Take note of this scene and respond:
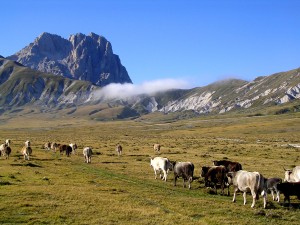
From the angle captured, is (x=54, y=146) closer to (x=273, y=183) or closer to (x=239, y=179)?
(x=239, y=179)

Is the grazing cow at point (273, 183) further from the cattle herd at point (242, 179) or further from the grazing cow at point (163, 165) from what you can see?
the grazing cow at point (163, 165)

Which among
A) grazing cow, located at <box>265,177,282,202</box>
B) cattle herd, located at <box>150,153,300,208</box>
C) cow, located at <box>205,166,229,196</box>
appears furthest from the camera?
cow, located at <box>205,166,229,196</box>

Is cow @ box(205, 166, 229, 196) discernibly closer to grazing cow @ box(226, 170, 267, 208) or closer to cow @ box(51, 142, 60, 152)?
grazing cow @ box(226, 170, 267, 208)

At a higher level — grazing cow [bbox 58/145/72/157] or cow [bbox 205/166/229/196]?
grazing cow [bbox 58/145/72/157]

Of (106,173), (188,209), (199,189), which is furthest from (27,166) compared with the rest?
(188,209)

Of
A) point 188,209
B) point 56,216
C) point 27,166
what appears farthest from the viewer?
point 27,166

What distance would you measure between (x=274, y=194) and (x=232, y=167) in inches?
268

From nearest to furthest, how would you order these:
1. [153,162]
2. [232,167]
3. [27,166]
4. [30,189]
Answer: [30,189] < [232,167] < [153,162] < [27,166]

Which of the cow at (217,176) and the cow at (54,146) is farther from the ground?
the cow at (54,146)

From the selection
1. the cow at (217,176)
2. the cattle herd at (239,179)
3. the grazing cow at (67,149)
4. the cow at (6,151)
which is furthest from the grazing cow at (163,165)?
the grazing cow at (67,149)

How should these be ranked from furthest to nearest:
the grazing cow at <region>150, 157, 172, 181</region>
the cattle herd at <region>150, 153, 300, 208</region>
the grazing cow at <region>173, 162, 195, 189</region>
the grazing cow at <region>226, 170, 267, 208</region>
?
the grazing cow at <region>150, 157, 172, 181</region>
the grazing cow at <region>173, 162, 195, 189</region>
the cattle herd at <region>150, 153, 300, 208</region>
the grazing cow at <region>226, 170, 267, 208</region>

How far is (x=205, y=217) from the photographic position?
66.5ft

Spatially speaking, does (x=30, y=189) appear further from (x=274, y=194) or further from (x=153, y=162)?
(x=274, y=194)

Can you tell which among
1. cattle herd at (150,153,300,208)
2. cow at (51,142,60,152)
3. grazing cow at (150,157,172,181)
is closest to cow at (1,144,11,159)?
cow at (51,142,60,152)
